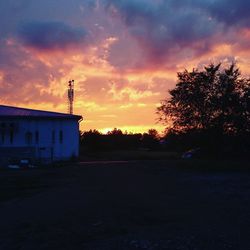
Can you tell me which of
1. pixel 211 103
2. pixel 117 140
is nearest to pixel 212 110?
pixel 211 103

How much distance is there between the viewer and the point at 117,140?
4417 inches

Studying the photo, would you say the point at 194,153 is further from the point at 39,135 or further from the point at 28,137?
the point at 28,137

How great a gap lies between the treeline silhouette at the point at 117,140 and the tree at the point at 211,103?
115 feet

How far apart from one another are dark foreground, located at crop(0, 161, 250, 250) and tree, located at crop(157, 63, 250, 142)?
109 ft

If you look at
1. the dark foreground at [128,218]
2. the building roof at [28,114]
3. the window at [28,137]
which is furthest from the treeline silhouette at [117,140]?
the dark foreground at [128,218]

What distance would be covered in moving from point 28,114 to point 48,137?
3.68m

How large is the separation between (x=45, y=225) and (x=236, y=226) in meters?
5.03

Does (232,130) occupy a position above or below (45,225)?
above

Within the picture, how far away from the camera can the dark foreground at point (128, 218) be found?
1155cm

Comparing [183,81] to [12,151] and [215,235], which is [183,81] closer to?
[12,151]

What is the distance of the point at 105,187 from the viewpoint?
2558 centimetres

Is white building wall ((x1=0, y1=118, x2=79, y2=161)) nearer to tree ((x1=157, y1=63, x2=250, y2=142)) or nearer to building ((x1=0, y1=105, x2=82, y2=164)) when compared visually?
building ((x1=0, y1=105, x2=82, y2=164))

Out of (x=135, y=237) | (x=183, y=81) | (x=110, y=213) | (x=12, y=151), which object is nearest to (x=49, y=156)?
(x=12, y=151)

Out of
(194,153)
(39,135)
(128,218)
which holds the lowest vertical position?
(128,218)
